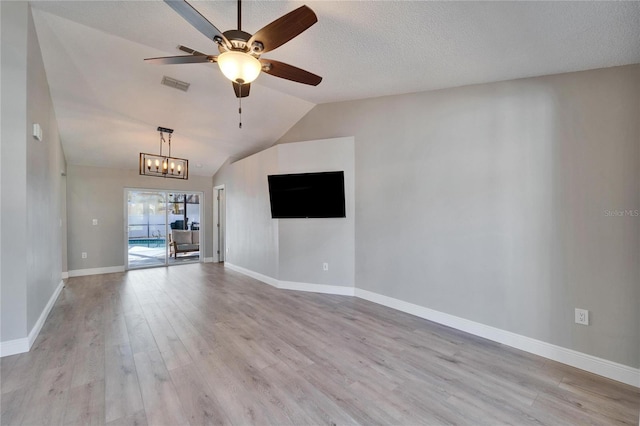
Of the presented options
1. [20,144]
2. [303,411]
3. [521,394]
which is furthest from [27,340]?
[521,394]

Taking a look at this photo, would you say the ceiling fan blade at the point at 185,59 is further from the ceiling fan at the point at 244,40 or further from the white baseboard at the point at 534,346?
the white baseboard at the point at 534,346

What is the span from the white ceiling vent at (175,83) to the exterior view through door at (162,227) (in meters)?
3.82

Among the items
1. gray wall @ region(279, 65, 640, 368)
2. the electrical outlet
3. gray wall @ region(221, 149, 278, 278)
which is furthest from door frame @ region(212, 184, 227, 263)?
the electrical outlet

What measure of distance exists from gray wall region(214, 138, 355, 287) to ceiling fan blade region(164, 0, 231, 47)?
2.57 metres

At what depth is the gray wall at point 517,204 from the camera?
6.93ft

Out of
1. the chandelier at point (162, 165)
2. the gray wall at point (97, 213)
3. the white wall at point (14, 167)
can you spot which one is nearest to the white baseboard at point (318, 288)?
the chandelier at point (162, 165)

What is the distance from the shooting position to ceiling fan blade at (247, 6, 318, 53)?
150 centimetres

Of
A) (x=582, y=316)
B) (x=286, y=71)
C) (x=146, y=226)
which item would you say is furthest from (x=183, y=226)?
(x=582, y=316)

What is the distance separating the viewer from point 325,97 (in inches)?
155

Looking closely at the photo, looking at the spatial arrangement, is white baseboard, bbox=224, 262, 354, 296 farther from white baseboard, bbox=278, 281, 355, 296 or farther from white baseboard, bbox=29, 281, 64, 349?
white baseboard, bbox=29, 281, 64, 349

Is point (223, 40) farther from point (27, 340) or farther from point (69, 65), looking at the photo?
point (27, 340)

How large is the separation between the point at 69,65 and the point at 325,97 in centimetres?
314

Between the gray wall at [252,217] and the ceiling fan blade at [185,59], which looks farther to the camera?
the gray wall at [252,217]

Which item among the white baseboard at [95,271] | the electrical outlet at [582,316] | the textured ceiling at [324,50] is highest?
the textured ceiling at [324,50]
